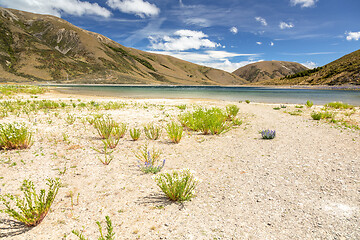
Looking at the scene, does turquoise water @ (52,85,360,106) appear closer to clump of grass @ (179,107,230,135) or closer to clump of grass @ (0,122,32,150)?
clump of grass @ (179,107,230,135)

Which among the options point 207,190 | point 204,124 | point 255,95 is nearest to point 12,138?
point 207,190

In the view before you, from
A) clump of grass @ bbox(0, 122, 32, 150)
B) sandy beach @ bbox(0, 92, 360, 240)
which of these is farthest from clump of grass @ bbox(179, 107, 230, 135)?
clump of grass @ bbox(0, 122, 32, 150)

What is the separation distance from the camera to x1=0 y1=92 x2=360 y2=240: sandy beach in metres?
2.80

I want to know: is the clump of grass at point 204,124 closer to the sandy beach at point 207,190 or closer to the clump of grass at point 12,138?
the sandy beach at point 207,190

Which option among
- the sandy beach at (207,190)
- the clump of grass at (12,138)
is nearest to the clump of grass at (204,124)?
the sandy beach at (207,190)

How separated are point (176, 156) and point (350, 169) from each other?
406 cm

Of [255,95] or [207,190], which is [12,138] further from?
[255,95]

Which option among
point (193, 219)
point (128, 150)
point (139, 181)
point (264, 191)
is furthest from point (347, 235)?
point (128, 150)

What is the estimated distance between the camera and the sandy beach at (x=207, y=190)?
2803mm

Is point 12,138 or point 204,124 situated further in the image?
point 204,124

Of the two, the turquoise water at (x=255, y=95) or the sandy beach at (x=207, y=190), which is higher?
the turquoise water at (x=255, y=95)

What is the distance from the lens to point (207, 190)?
387 cm

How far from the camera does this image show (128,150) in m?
6.17

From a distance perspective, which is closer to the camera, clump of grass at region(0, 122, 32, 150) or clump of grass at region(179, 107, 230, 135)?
clump of grass at region(0, 122, 32, 150)
